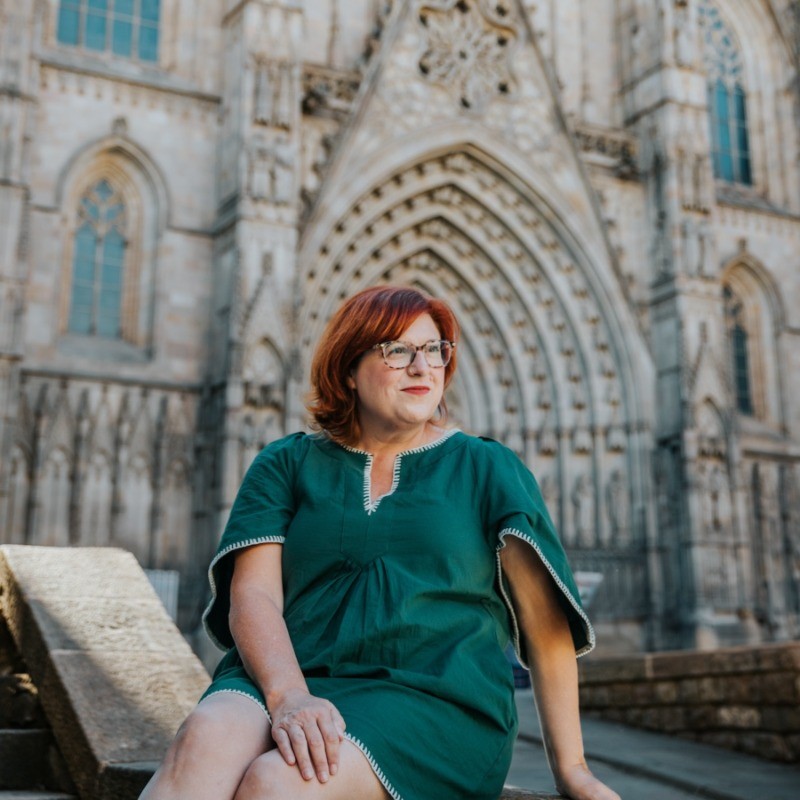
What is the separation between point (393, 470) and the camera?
2.56m

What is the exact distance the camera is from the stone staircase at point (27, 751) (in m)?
3.59

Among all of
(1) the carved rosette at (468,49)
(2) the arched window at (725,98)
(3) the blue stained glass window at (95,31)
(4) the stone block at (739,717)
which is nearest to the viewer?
(4) the stone block at (739,717)

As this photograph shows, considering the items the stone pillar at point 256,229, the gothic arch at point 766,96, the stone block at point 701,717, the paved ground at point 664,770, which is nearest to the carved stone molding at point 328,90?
the stone pillar at point 256,229

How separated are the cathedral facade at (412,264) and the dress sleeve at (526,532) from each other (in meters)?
11.3

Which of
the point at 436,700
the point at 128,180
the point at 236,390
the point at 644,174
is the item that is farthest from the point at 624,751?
the point at 644,174

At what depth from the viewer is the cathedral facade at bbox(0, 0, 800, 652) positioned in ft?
46.5

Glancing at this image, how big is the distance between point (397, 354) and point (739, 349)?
17958mm

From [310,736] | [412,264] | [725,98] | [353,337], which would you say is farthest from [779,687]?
[725,98]

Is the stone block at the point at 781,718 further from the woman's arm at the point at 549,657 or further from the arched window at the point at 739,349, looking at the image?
the arched window at the point at 739,349

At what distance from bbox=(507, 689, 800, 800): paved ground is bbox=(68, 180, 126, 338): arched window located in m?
9.50

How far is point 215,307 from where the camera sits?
15.1 m

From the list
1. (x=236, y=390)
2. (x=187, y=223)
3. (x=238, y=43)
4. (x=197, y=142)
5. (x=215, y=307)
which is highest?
(x=238, y=43)

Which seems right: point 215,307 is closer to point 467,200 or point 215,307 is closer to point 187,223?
point 187,223

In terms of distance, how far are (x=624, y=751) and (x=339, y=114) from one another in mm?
11338
